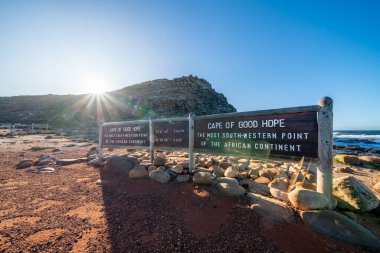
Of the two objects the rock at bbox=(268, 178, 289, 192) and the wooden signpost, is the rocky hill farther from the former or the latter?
the rock at bbox=(268, 178, 289, 192)

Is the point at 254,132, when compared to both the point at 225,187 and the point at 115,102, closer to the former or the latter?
the point at 225,187

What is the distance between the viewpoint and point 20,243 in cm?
322

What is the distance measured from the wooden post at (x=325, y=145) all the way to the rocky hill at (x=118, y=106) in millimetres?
56776

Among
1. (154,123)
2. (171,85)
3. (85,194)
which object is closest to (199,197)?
(85,194)

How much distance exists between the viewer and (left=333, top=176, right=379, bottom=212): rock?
410 centimetres

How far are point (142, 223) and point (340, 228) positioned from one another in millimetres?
3416

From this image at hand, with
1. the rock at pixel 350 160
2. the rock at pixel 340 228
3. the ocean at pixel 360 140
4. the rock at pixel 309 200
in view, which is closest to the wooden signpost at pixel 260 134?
the rock at pixel 309 200

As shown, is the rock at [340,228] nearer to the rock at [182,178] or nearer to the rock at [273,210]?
the rock at [273,210]

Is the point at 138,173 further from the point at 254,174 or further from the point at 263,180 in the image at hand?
the point at 263,180

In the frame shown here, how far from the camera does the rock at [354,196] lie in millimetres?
4102

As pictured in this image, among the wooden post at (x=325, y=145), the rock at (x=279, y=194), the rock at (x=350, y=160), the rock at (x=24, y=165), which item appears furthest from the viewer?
the rock at (x=350, y=160)

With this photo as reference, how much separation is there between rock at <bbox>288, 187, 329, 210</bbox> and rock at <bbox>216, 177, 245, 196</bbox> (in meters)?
1.19

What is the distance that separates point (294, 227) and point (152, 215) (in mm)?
2663

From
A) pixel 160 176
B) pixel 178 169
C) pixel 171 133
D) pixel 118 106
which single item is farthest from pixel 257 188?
pixel 118 106
